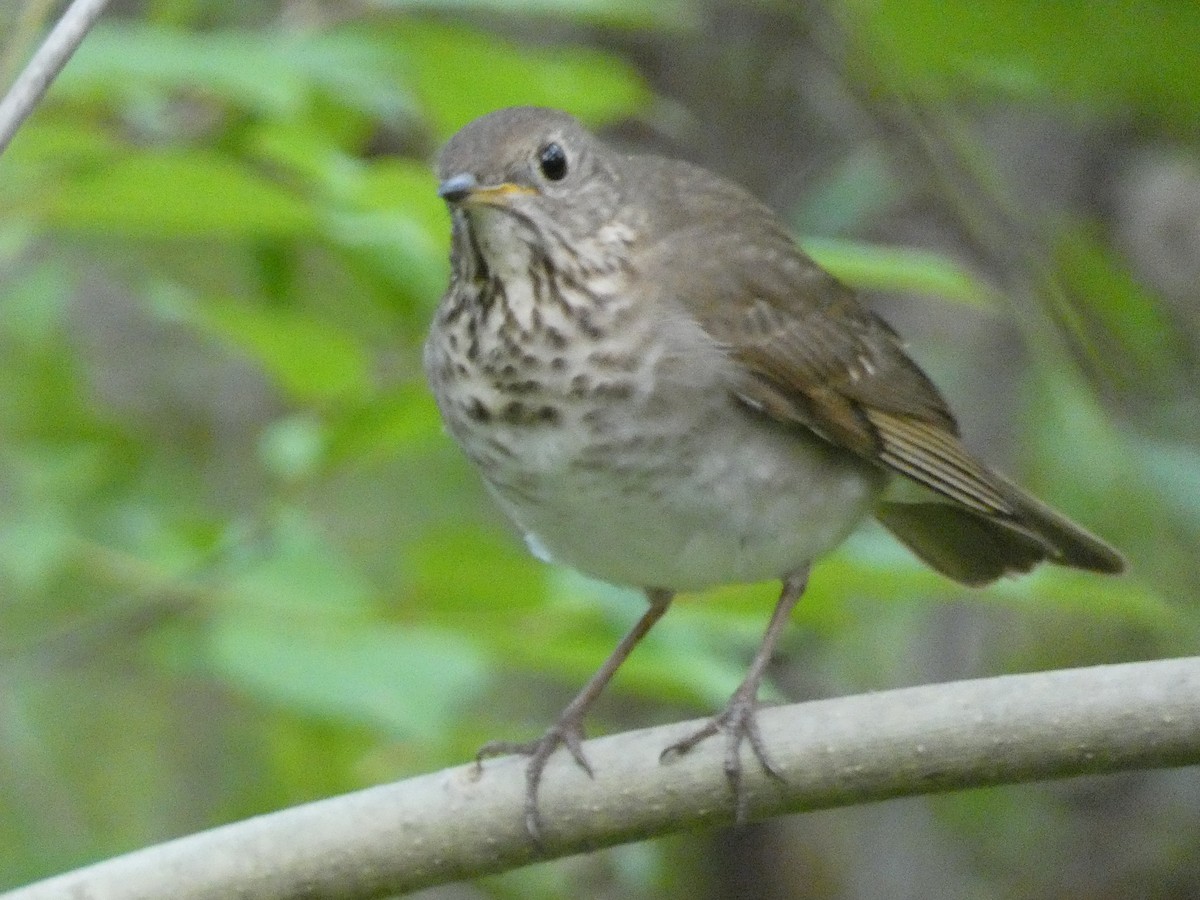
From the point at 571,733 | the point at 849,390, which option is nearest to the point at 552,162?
the point at 849,390

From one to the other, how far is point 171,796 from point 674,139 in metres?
2.64

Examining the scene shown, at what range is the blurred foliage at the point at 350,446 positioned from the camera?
366cm

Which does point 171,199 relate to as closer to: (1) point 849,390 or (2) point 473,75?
(2) point 473,75

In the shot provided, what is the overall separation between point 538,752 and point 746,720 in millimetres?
386

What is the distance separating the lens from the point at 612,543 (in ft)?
11.4

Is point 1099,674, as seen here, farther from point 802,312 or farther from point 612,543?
point 802,312

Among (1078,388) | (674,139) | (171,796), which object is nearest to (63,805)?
(171,796)

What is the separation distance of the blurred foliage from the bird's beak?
29 cm

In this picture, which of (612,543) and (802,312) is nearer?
(612,543)

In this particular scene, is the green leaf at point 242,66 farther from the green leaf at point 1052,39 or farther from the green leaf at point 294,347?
the green leaf at point 1052,39

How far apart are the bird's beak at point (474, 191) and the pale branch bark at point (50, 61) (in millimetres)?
995

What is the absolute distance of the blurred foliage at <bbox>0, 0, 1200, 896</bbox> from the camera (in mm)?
3660

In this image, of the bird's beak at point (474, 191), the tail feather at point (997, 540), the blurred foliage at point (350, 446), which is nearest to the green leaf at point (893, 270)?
the blurred foliage at point (350, 446)

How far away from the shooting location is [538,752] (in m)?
3.39
